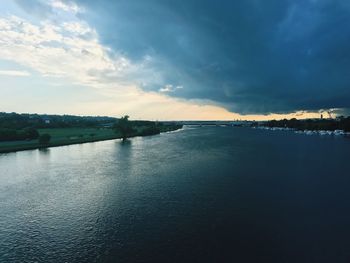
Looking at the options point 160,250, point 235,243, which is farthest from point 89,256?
point 235,243

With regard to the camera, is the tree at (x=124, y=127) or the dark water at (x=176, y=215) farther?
the tree at (x=124, y=127)

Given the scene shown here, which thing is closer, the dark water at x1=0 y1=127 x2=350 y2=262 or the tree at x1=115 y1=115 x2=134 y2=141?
the dark water at x1=0 y1=127 x2=350 y2=262

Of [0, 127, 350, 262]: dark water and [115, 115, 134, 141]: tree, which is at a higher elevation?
[115, 115, 134, 141]: tree

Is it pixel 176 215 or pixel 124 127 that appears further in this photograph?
pixel 124 127

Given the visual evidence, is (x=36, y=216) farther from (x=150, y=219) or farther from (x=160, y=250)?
(x=160, y=250)

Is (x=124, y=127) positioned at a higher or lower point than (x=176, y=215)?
higher
